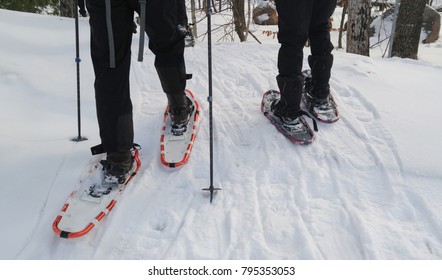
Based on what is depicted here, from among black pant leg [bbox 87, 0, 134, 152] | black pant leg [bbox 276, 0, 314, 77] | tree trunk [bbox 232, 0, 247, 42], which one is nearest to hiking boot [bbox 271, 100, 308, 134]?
black pant leg [bbox 276, 0, 314, 77]

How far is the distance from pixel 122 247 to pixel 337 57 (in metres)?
4.04

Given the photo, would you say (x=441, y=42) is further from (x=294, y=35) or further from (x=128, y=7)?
(x=128, y=7)

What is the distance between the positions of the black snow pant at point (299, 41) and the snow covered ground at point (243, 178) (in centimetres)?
40

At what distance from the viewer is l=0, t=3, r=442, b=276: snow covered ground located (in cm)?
223

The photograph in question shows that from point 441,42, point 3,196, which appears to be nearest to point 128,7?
point 3,196

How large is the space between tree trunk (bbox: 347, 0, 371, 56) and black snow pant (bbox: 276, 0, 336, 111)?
3.83 metres

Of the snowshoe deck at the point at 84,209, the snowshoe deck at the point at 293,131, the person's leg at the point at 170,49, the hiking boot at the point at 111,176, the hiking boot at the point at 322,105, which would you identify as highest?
the person's leg at the point at 170,49

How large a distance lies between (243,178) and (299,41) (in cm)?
119

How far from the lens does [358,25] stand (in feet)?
22.5

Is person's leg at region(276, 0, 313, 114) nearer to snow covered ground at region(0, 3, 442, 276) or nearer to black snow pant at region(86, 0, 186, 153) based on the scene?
snow covered ground at region(0, 3, 442, 276)

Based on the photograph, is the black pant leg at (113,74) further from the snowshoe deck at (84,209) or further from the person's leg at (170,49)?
the snowshoe deck at (84,209)

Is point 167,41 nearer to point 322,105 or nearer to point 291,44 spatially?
point 291,44

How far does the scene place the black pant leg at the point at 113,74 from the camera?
2.47 metres

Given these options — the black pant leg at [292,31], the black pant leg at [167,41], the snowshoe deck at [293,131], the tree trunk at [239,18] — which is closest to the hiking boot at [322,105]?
the snowshoe deck at [293,131]
